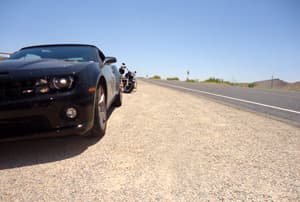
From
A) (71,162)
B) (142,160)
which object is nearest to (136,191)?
(142,160)

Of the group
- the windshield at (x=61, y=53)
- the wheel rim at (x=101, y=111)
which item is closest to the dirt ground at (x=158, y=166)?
the wheel rim at (x=101, y=111)

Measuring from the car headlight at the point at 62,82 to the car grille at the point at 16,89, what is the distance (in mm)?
187

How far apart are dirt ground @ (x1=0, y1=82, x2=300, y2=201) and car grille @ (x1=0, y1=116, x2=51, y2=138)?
0.33 meters

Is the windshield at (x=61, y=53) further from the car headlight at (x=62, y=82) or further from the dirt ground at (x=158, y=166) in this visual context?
the dirt ground at (x=158, y=166)

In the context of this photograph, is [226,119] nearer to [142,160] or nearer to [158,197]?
[142,160]

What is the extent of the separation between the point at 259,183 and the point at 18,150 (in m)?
2.49

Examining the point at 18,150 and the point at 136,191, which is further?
the point at 18,150

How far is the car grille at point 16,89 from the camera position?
169cm

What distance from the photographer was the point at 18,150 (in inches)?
82.5

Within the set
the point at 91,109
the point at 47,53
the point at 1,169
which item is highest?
the point at 47,53

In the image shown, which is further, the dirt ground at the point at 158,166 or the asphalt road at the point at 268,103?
the asphalt road at the point at 268,103

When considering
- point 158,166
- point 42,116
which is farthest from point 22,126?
point 158,166

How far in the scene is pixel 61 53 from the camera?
9.93 feet

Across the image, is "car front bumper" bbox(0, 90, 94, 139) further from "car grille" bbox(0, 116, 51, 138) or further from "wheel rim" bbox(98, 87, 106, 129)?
"wheel rim" bbox(98, 87, 106, 129)
